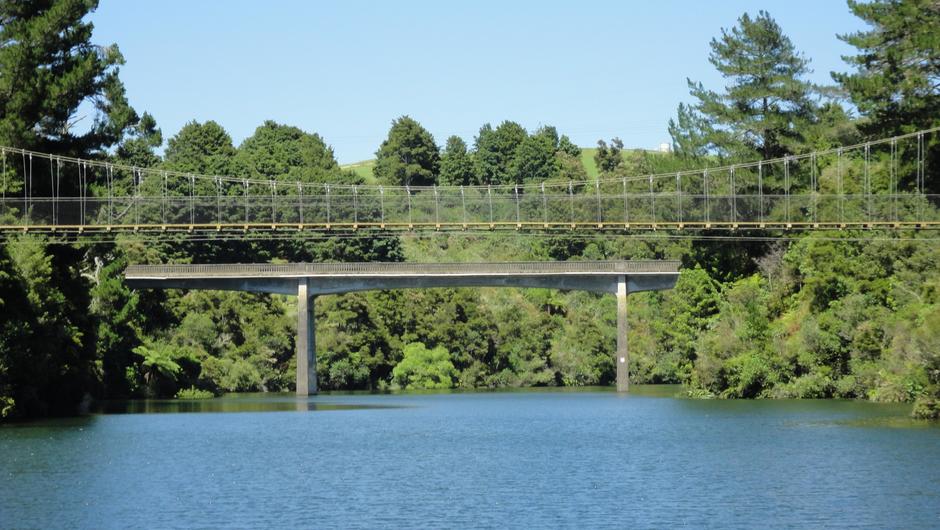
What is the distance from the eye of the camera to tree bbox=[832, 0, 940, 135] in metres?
61.6

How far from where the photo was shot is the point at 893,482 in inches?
1294

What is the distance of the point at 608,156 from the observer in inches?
6147

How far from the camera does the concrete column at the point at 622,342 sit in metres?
83.9

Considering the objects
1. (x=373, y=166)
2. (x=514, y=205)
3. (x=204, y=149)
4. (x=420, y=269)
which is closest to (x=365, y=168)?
(x=373, y=166)

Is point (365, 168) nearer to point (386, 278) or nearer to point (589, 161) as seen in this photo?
point (589, 161)

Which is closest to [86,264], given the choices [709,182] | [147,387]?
[147,387]

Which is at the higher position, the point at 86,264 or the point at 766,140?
the point at 766,140

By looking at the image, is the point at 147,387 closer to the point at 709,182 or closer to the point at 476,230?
the point at 476,230

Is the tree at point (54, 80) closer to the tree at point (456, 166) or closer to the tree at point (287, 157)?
the tree at point (287, 157)

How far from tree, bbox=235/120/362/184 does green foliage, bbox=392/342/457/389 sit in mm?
24684

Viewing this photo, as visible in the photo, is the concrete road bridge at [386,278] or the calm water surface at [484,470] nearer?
the calm water surface at [484,470]

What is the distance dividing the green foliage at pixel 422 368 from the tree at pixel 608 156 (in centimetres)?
5685

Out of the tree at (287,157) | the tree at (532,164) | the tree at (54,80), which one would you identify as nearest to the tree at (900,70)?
the tree at (54,80)

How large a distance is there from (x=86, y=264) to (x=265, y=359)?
66.0 feet
